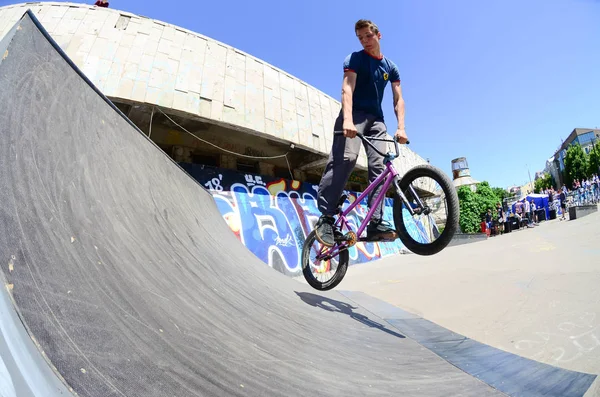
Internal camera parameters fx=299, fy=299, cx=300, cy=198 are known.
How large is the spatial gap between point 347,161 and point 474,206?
3801cm

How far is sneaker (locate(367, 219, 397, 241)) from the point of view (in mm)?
2566

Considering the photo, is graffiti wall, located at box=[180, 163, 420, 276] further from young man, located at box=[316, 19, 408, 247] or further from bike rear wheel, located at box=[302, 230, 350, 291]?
young man, located at box=[316, 19, 408, 247]

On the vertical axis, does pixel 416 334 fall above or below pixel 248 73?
below

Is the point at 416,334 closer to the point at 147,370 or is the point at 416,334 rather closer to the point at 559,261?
the point at 147,370

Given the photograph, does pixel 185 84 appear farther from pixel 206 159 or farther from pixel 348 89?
pixel 348 89

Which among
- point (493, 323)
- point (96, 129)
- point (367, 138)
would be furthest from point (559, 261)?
point (96, 129)

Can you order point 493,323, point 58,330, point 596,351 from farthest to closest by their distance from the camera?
point 493,323 < point 596,351 < point 58,330

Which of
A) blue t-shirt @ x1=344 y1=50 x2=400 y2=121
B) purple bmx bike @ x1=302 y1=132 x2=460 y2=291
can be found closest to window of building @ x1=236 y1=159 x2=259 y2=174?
purple bmx bike @ x1=302 y1=132 x2=460 y2=291

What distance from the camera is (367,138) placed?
9.10ft

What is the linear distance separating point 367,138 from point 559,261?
8.08ft

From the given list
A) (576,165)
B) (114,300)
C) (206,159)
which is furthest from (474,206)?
(114,300)

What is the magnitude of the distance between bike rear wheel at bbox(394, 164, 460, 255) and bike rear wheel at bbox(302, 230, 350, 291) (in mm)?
643

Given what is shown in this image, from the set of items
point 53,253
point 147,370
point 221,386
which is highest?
point 53,253

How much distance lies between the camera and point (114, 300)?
815 mm
